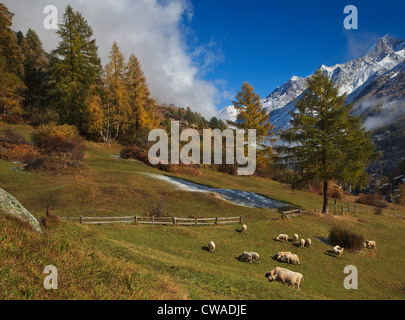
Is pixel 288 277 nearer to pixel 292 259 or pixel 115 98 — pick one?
pixel 292 259

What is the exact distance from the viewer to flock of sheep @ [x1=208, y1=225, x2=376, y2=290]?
10.6 meters

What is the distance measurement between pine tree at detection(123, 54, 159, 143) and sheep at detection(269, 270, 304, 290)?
39.4 meters

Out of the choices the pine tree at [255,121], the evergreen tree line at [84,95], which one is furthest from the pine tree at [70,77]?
the pine tree at [255,121]

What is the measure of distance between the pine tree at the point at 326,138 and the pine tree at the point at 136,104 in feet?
97.2

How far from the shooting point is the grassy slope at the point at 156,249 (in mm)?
5375

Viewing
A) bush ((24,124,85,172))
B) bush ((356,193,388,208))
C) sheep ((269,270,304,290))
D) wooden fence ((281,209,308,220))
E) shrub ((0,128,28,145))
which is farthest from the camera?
bush ((356,193,388,208))

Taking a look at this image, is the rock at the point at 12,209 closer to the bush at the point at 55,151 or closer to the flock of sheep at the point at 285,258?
the flock of sheep at the point at 285,258

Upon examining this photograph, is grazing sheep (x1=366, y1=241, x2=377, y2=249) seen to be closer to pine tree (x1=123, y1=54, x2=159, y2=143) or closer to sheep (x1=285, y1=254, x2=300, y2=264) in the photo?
sheep (x1=285, y1=254, x2=300, y2=264)

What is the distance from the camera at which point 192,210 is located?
23703 millimetres

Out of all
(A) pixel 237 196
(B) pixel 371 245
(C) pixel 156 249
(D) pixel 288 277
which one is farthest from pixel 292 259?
(A) pixel 237 196

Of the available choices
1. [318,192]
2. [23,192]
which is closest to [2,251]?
[23,192]

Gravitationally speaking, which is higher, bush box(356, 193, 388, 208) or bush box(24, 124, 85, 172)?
bush box(24, 124, 85, 172)

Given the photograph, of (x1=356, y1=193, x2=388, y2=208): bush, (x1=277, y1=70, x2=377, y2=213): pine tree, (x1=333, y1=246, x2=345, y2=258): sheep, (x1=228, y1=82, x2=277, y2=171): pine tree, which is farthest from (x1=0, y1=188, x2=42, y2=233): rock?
(x1=356, y1=193, x2=388, y2=208): bush

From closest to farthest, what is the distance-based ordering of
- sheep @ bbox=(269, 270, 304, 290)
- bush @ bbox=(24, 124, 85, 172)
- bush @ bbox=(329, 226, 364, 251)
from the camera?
sheep @ bbox=(269, 270, 304, 290), bush @ bbox=(329, 226, 364, 251), bush @ bbox=(24, 124, 85, 172)
